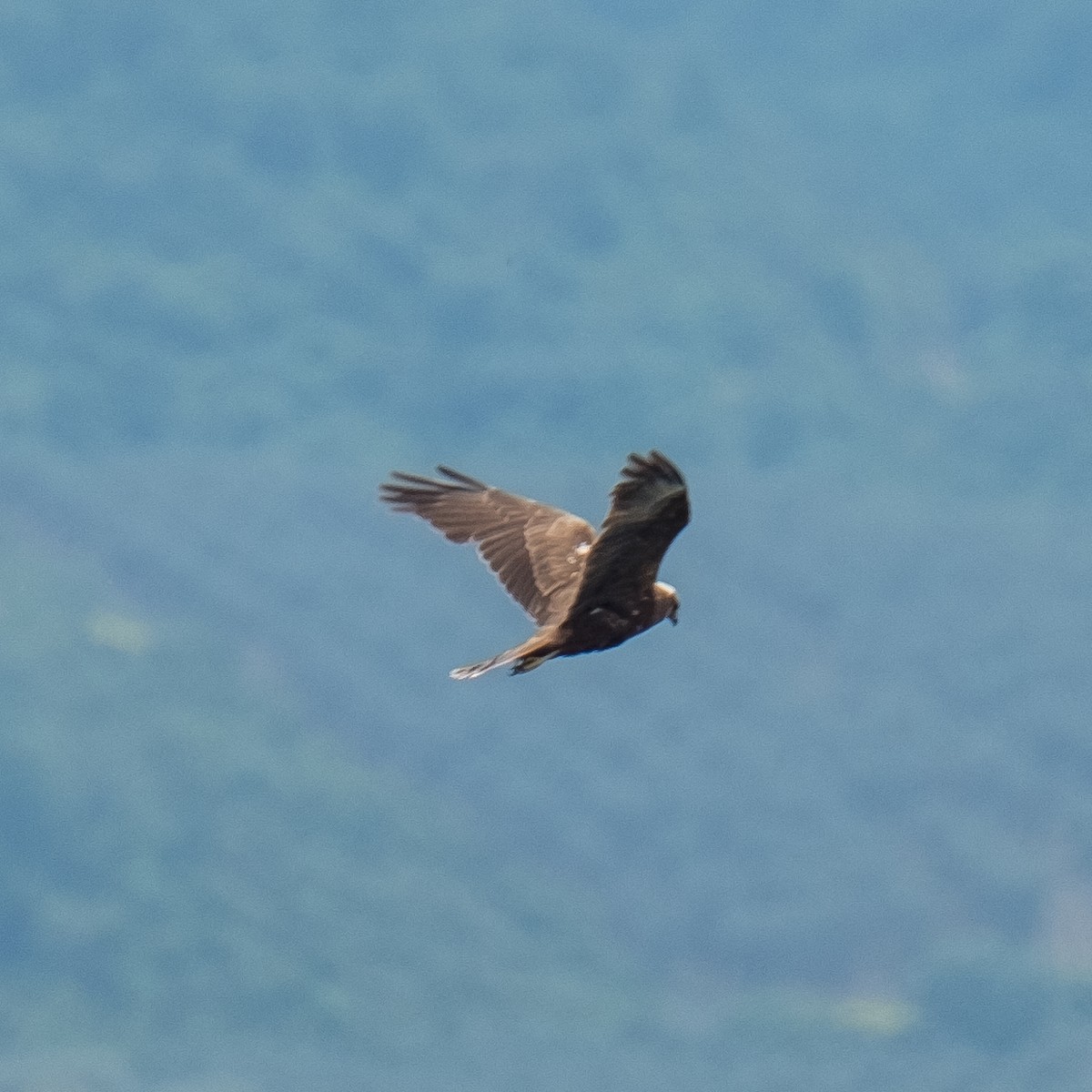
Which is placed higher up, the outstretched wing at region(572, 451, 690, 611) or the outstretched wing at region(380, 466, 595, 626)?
the outstretched wing at region(380, 466, 595, 626)

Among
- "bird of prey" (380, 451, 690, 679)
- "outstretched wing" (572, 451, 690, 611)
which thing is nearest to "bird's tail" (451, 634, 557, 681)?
"bird of prey" (380, 451, 690, 679)

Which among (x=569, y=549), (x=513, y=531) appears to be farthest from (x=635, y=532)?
(x=513, y=531)

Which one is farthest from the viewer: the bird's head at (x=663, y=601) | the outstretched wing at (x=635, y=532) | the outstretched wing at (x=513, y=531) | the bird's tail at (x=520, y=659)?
the outstretched wing at (x=513, y=531)

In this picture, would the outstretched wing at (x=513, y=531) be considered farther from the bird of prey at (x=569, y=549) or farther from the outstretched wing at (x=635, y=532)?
the outstretched wing at (x=635, y=532)

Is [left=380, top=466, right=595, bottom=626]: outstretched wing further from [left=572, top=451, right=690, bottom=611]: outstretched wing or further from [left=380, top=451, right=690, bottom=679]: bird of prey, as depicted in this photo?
[left=572, top=451, right=690, bottom=611]: outstretched wing

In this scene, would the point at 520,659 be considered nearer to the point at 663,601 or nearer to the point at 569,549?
the point at 663,601

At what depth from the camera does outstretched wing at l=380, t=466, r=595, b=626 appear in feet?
31.6

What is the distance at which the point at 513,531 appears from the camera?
10258 millimetres

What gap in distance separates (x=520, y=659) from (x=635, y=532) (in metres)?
0.78

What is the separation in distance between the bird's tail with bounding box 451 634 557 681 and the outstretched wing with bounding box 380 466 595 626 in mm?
360

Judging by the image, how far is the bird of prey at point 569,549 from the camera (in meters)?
7.87

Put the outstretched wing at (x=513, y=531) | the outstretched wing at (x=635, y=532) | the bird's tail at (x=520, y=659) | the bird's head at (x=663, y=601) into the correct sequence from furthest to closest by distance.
→ the outstretched wing at (x=513, y=531), the bird's head at (x=663, y=601), the bird's tail at (x=520, y=659), the outstretched wing at (x=635, y=532)

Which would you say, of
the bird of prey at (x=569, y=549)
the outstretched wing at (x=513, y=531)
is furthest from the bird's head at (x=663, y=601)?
the outstretched wing at (x=513, y=531)

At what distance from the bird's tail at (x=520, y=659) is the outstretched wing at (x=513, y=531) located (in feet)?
1.18
